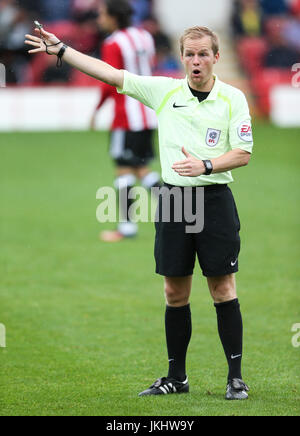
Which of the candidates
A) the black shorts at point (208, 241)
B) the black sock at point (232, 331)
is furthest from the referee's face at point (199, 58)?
the black sock at point (232, 331)

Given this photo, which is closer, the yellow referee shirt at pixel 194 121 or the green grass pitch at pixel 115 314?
the yellow referee shirt at pixel 194 121

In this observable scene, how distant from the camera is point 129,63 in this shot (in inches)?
399

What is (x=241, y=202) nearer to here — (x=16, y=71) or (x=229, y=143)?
(x=229, y=143)

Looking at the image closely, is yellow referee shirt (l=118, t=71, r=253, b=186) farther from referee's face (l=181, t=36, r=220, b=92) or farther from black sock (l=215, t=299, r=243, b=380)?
black sock (l=215, t=299, r=243, b=380)

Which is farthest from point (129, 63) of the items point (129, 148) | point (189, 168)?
point (189, 168)

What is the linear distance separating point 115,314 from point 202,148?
8.13 feet

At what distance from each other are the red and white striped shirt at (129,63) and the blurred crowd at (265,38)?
10863 mm

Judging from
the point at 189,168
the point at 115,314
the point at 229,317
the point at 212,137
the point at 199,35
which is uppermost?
the point at 199,35

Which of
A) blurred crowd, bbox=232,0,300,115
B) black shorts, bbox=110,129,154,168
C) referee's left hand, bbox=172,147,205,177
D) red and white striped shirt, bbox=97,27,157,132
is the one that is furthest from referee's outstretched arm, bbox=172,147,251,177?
blurred crowd, bbox=232,0,300,115

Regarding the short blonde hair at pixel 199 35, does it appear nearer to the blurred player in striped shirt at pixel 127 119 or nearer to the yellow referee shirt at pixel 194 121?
the yellow referee shirt at pixel 194 121

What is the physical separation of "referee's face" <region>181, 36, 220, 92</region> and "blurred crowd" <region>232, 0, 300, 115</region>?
16084mm

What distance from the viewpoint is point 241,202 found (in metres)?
12.4

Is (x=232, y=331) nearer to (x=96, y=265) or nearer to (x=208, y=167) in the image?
(x=208, y=167)

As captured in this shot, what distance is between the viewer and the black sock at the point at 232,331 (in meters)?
5.22
